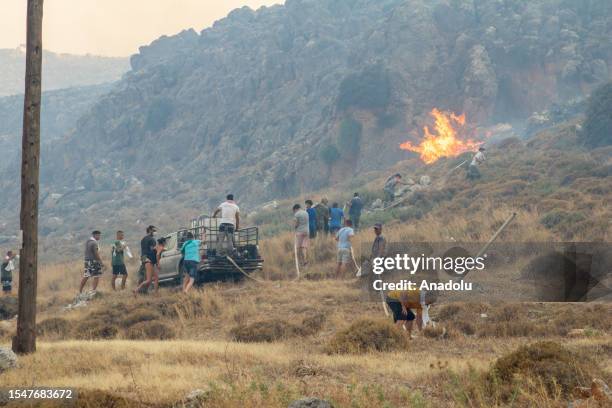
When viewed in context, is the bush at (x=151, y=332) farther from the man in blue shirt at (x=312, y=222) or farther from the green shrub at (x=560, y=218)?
the green shrub at (x=560, y=218)

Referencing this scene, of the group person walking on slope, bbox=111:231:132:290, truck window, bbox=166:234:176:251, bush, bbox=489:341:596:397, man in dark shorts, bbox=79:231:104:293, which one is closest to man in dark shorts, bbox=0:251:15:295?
man in dark shorts, bbox=79:231:104:293

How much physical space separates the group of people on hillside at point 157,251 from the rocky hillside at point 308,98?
126 feet

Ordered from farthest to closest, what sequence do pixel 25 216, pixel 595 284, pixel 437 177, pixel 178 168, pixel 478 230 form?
pixel 178 168 → pixel 437 177 → pixel 478 230 → pixel 595 284 → pixel 25 216

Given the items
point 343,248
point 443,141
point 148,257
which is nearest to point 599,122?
point 443,141

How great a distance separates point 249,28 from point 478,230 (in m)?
84.1

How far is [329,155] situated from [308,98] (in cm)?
1715

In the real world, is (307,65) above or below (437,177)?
above

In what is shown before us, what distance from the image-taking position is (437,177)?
38.1 m

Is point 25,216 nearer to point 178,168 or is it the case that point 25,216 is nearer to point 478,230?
point 478,230

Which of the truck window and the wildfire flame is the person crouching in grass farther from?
the wildfire flame

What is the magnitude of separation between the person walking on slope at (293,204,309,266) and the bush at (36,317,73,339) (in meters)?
7.61

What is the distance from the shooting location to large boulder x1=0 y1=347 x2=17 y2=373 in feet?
31.0

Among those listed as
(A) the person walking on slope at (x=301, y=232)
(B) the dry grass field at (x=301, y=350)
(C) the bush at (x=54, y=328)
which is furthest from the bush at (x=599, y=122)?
(C) the bush at (x=54, y=328)

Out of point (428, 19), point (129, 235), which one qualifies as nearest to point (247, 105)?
point (428, 19)
